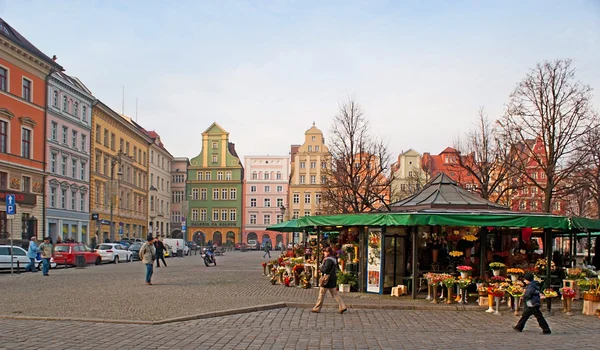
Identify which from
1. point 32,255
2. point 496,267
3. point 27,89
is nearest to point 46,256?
point 32,255

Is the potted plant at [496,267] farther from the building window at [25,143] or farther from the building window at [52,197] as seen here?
the building window at [52,197]

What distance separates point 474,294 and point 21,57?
127ft

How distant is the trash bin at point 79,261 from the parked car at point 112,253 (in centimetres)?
442

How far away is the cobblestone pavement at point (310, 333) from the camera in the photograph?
35.7ft

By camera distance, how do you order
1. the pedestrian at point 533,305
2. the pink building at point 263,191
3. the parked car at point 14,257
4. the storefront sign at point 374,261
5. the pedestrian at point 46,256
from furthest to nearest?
the pink building at point 263,191 < the parked car at point 14,257 < the pedestrian at point 46,256 < the storefront sign at point 374,261 < the pedestrian at point 533,305

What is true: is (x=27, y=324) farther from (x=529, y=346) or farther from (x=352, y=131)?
(x=352, y=131)

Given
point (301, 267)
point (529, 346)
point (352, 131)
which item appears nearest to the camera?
point (529, 346)

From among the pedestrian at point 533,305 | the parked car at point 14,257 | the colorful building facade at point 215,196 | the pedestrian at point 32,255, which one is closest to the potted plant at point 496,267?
the pedestrian at point 533,305

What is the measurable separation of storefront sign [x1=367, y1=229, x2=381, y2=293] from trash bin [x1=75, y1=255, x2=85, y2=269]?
Answer: 21638 millimetres

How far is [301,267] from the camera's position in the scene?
74.9 ft

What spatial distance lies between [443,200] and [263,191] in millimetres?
81561

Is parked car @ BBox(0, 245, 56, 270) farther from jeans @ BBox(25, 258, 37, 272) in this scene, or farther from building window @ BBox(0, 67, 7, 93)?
building window @ BBox(0, 67, 7, 93)

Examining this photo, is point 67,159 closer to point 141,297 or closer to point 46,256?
point 46,256

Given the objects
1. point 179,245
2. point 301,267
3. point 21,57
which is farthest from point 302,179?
point 301,267
